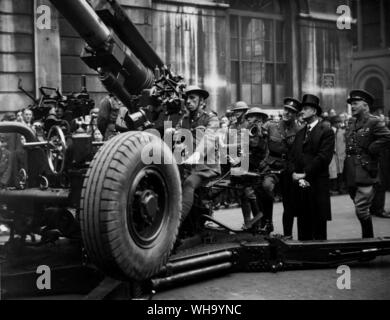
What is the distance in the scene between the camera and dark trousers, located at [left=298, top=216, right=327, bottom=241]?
6621 millimetres

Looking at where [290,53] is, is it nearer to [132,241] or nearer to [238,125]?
[238,125]

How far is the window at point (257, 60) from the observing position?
616 inches

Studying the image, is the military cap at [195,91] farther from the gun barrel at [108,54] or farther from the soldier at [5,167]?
the soldier at [5,167]

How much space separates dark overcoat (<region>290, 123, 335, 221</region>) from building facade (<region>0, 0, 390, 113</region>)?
23.6 ft

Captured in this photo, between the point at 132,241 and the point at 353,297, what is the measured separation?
2372 mm

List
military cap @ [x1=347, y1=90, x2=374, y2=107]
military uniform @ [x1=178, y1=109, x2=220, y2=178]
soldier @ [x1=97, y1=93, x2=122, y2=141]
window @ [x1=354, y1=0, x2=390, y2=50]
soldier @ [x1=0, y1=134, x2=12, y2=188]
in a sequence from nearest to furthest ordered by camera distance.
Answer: soldier @ [x1=0, y1=134, x2=12, y2=188] → military uniform @ [x1=178, y1=109, x2=220, y2=178] → military cap @ [x1=347, y1=90, x2=374, y2=107] → soldier @ [x1=97, y1=93, x2=122, y2=141] → window @ [x1=354, y1=0, x2=390, y2=50]

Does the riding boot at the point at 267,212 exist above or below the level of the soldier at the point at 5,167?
below

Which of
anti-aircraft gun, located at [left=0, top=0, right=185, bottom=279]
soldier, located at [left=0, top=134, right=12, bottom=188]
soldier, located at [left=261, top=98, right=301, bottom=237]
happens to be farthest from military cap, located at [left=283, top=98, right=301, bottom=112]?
soldier, located at [left=0, top=134, right=12, bottom=188]

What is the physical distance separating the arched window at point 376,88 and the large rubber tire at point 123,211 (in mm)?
25410

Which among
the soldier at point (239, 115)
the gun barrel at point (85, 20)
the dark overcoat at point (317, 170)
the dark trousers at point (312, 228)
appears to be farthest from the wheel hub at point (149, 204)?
the soldier at point (239, 115)

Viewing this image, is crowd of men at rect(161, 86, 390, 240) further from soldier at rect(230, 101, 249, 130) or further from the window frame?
the window frame

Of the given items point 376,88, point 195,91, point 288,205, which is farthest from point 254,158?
point 376,88

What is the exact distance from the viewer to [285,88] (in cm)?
1708
